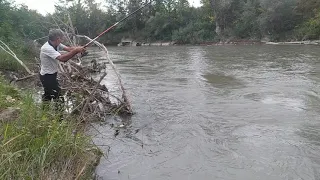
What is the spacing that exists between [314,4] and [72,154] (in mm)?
37745

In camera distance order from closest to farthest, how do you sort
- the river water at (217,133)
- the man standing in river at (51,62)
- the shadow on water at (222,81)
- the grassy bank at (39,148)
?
1. the grassy bank at (39,148)
2. the river water at (217,133)
3. the man standing in river at (51,62)
4. the shadow on water at (222,81)

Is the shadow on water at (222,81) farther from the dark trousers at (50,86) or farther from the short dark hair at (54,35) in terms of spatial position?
the short dark hair at (54,35)

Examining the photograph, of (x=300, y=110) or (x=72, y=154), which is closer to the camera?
(x=72, y=154)

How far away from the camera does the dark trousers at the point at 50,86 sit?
5.96 m

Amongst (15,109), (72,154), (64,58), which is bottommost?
(72,154)

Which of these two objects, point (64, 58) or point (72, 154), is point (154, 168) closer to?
point (72, 154)

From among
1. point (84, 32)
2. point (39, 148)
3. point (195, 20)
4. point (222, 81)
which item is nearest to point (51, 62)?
point (39, 148)

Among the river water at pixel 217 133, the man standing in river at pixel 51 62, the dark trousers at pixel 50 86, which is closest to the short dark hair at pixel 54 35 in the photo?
the man standing in river at pixel 51 62

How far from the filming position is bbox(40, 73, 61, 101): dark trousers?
5.96 metres

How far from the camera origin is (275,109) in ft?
26.6

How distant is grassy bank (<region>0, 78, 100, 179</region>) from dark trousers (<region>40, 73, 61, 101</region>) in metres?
1.28

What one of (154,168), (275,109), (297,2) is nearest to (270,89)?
(275,109)

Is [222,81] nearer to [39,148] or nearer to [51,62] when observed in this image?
[51,62]

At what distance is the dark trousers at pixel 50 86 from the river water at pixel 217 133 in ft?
2.94
